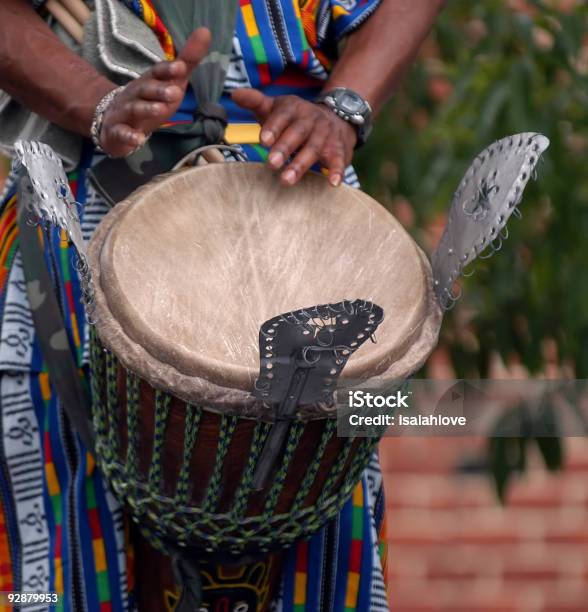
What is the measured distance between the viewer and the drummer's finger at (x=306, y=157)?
1.92 m

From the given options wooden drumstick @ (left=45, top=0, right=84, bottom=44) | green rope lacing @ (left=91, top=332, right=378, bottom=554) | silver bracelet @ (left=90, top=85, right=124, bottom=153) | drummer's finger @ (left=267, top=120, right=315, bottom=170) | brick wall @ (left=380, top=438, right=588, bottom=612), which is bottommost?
brick wall @ (left=380, top=438, right=588, bottom=612)

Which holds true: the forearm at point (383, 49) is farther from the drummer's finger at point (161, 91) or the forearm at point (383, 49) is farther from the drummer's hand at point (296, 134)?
the drummer's finger at point (161, 91)

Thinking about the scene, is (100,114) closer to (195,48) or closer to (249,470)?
(195,48)

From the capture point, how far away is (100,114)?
192 centimetres

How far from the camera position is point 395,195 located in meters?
2.93

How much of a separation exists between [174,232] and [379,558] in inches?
23.0

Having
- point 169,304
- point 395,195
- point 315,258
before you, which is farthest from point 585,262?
point 169,304

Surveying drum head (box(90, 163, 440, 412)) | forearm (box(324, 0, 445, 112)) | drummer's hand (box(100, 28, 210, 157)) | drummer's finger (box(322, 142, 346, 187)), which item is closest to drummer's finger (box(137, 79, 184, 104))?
drummer's hand (box(100, 28, 210, 157))

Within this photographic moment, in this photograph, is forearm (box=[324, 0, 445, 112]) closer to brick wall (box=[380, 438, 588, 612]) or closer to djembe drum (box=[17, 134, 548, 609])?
djembe drum (box=[17, 134, 548, 609])

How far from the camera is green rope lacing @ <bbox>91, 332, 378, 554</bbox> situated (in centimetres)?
181

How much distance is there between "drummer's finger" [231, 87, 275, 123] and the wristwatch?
0.09 metres

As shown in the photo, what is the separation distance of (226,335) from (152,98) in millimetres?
298

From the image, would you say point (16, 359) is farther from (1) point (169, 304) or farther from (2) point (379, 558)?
(2) point (379, 558)

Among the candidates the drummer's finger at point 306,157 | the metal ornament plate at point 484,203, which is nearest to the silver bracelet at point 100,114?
the drummer's finger at point 306,157
